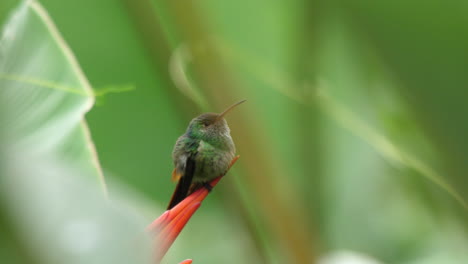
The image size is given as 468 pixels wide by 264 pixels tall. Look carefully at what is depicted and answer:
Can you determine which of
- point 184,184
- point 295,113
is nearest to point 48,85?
point 184,184

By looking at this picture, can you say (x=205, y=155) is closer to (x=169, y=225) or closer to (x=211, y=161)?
(x=211, y=161)

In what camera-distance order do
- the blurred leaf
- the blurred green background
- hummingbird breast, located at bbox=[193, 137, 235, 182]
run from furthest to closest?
hummingbird breast, located at bbox=[193, 137, 235, 182], the blurred green background, the blurred leaf

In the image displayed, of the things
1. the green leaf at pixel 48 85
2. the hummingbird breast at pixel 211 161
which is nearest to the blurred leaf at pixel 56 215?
the green leaf at pixel 48 85

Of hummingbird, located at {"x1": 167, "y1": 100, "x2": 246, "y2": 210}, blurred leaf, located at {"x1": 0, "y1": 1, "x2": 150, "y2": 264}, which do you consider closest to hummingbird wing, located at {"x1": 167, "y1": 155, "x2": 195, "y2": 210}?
hummingbird, located at {"x1": 167, "y1": 100, "x2": 246, "y2": 210}

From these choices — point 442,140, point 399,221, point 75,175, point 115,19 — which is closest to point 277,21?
point 115,19

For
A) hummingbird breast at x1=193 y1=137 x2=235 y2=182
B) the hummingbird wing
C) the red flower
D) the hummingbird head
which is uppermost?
the hummingbird head

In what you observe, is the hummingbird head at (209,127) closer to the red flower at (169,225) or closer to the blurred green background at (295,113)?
the blurred green background at (295,113)

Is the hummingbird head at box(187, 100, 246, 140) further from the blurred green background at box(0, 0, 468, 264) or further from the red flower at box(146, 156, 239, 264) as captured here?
the red flower at box(146, 156, 239, 264)

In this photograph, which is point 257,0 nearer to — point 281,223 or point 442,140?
point 281,223
